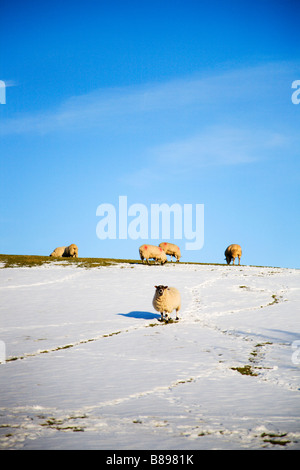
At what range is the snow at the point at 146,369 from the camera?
7824 millimetres

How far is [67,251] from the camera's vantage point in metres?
55.3

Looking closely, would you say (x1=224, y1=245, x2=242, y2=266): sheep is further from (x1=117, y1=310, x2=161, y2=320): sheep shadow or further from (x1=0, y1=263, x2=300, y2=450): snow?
(x1=117, y1=310, x2=161, y2=320): sheep shadow

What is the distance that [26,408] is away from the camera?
31.9ft

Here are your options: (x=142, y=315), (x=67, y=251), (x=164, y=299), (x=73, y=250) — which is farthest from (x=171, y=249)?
(x=164, y=299)

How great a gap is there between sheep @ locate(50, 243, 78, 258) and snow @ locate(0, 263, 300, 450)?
2004 cm

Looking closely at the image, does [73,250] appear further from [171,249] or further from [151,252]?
[151,252]

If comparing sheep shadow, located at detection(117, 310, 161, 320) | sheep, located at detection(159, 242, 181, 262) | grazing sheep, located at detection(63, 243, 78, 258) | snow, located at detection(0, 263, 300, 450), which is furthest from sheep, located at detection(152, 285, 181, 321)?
grazing sheep, located at detection(63, 243, 78, 258)

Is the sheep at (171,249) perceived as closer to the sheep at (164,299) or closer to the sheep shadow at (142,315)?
the sheep shadow at (142,315)

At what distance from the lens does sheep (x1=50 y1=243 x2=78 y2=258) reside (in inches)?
2139

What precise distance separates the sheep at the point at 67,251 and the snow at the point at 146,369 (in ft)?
65.7

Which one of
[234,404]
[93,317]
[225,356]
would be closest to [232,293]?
[93,317]
